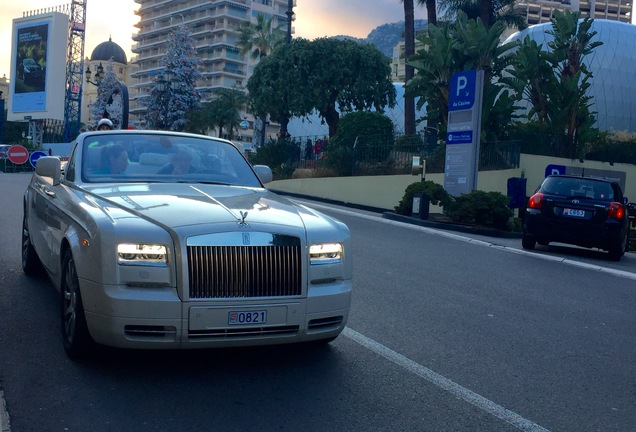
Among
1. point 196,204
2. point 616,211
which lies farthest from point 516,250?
point 196,204

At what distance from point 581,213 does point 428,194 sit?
7384 mm

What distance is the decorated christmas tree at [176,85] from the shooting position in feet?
226

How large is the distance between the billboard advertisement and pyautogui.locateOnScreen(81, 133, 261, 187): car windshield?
7636cm

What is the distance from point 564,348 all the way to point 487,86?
24.4 metres

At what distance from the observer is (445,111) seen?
3034 centimetres

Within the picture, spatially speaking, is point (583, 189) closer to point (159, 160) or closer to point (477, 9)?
point (159, 160)

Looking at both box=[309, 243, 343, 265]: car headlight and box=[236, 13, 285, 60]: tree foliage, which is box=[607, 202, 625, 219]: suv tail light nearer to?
box=[309, 243, 343, 265]: car headlight

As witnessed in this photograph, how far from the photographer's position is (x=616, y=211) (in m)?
14.3

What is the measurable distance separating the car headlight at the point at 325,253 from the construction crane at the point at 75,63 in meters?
88.6

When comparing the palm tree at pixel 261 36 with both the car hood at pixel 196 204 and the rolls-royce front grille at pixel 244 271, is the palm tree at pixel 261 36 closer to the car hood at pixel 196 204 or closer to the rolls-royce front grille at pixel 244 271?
the car hood at pixel 196 204

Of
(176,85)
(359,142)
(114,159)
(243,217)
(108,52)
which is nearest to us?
(243,217)

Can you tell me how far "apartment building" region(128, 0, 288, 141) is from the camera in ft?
418

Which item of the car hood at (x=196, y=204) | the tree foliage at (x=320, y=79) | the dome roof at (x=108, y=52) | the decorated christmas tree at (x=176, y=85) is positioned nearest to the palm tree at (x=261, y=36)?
the decorated christmas tree at (x=176, y=85)

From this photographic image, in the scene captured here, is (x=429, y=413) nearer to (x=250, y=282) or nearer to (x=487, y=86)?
(x=250, y=282)
